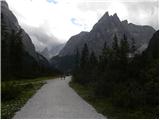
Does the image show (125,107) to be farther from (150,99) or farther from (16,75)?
(16,75)

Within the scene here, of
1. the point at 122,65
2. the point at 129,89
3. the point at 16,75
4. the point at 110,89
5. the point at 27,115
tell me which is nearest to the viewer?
the point at 27,115

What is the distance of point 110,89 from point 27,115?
815 centimetres

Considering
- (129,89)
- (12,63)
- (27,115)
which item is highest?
(12,63)

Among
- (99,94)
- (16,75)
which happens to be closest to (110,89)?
(99,94)

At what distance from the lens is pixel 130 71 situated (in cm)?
2236

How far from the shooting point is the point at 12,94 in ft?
71.6

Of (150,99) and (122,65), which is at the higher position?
(122,65)

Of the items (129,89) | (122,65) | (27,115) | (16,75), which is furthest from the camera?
(16,75)

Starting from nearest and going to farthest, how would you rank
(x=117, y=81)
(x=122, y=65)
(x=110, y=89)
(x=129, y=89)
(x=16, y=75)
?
(x=129, y=89), (x=110, y=89), (x=117, y=81), (x=122, y=65), (x=16, y=75)

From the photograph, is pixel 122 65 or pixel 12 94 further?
pixel 122 65

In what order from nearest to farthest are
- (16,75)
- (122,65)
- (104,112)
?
(104,112)
(122,65)
(16,75)

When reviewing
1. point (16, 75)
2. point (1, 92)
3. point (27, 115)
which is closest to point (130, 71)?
point (1, 92)

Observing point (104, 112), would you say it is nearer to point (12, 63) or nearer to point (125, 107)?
point (125, 107)

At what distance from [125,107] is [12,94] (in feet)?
32.3
